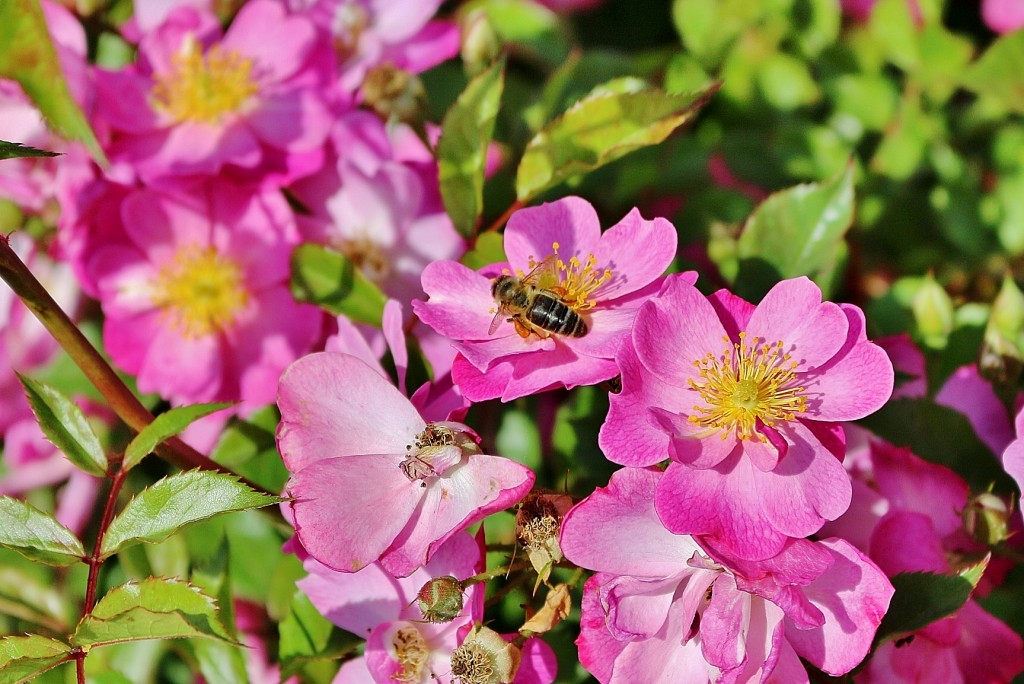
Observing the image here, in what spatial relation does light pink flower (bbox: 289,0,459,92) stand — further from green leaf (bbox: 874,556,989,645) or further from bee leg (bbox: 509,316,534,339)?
green leaf (bbox: 874,556,989,645)

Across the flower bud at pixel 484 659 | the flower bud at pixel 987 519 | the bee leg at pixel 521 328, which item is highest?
the bee leg at pixel 521 328

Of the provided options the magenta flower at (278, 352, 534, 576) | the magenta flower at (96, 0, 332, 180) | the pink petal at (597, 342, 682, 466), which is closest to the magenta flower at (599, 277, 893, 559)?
the pink petal at (597, 342, 682, 466)

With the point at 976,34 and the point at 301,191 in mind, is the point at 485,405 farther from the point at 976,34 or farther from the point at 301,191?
the point at 976,34

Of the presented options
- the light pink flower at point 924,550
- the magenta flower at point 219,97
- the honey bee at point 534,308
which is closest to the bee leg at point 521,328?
the honey bee at point 534,308

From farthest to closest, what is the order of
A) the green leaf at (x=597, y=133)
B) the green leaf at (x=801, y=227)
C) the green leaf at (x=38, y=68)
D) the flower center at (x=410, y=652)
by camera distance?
1. the green leaf at (x=801, y=227)
2. the green leaf at (x=597, y=133)
3. the flower center at (x=410, y=652)
4. the green leaf at (x=38, y=68)

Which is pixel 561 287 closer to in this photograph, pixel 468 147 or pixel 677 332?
pixel 677 332

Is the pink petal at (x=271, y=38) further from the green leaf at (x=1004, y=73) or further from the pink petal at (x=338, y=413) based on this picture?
the green leaf at (x=1004, y=73)

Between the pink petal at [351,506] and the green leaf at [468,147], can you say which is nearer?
the pink petal at [351,506]
